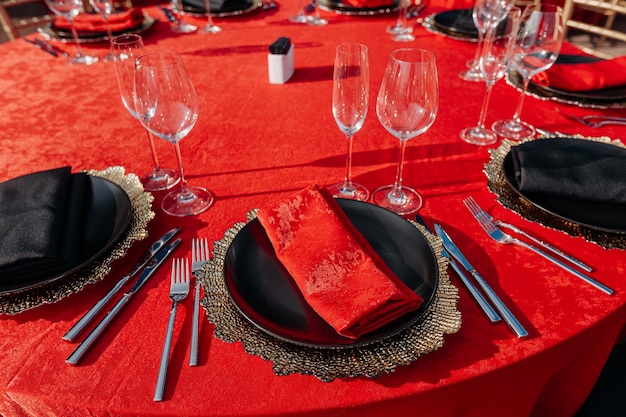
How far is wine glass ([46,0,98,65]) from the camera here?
133 cm

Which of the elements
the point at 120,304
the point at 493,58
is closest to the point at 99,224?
the point at 120,304

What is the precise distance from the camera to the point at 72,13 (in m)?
1.37

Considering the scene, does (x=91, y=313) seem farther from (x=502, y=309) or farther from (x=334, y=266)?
(x=502, y=309)

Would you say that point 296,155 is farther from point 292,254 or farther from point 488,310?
point 488,310

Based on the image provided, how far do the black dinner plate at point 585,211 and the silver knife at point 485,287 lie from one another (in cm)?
14

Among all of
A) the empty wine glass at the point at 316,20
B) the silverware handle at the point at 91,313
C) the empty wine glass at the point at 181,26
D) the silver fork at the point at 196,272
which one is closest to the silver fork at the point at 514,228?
the silver fork at the point at 196,272

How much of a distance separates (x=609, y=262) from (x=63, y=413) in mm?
692

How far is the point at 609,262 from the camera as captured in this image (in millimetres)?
655

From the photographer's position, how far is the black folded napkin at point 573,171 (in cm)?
71

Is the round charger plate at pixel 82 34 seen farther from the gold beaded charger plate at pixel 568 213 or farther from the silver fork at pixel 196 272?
the gold beaded charger plate at pixel 568 213

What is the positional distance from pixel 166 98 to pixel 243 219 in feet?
0.71

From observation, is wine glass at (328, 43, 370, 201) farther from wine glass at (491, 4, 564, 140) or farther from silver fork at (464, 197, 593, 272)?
wine glass at (491, 4, 564, 140)

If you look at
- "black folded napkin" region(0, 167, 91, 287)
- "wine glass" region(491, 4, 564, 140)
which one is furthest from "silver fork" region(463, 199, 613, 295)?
"black folded napkin" region(0, 167, 91, 287)

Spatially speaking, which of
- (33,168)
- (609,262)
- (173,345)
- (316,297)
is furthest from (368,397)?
(33,168)
